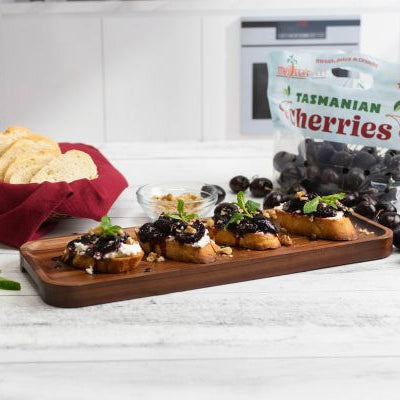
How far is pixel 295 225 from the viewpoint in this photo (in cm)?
147

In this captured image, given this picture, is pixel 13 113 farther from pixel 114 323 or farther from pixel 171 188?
pixel 114 323

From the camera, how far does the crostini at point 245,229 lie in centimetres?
135

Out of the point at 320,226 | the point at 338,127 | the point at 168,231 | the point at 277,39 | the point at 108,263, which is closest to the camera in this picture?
the point at 108,263

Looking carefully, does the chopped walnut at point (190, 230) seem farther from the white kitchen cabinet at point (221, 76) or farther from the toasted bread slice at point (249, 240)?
the white kitchen cabinet at point (221, 76)

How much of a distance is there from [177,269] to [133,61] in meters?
2.71

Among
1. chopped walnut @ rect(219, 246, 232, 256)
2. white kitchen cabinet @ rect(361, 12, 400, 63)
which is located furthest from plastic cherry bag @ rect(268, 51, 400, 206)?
white kitchen cabinet @ rect(361, 12, 400, 63)

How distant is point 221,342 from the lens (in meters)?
1.04

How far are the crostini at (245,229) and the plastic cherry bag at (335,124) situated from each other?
412mm

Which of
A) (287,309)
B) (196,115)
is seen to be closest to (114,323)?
(287,309)

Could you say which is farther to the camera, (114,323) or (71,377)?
(114,323)

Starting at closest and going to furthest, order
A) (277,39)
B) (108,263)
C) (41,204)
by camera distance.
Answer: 1. (108,263)
2. (41,204)
3. (277,39)

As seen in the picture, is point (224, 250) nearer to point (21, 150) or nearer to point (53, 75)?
point (21, 150)

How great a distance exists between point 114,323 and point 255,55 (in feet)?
9.42

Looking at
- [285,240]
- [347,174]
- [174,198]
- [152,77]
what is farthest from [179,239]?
[152,77]
